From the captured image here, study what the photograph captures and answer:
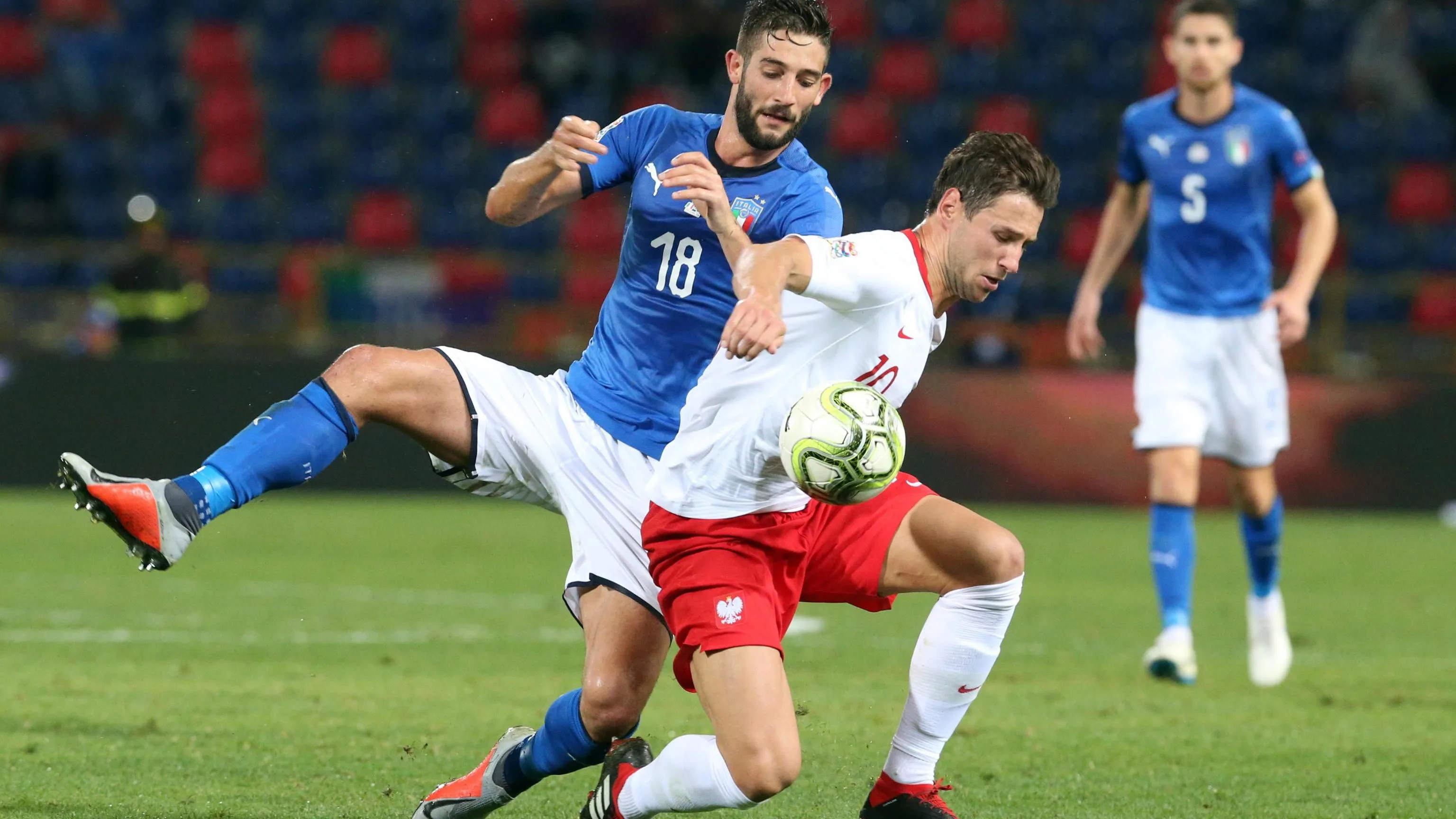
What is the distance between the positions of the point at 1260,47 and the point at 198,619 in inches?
572

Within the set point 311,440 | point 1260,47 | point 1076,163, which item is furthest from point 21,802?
point 1260,47

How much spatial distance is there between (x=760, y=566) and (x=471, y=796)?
96cm

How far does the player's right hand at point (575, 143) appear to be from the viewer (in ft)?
14.7

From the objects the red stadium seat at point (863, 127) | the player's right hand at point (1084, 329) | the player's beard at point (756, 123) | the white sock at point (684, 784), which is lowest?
the white sock at point (684, 784)

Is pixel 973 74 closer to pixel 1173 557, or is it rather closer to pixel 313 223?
pixel 313 223

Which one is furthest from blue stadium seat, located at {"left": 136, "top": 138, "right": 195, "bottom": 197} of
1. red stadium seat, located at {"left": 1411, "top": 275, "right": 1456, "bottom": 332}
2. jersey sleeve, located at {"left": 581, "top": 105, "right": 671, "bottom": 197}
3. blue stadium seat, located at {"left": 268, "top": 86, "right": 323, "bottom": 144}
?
jersey sleeve, located at {"left": 581, "top": 105, "right": 671, "bottom": 197}

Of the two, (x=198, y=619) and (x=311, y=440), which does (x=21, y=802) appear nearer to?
(x=311, y=440)

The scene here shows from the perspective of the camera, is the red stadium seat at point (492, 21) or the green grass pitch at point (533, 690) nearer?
the green grass pitch at point (533, 690)

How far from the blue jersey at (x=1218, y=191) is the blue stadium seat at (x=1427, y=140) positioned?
11698 millimetres

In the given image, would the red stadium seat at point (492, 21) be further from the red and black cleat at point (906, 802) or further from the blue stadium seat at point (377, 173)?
the red and black cleat at point (906, 802)

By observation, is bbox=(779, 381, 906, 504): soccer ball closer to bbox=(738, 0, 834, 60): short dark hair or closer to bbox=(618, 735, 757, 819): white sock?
bbox=(618, 735, 757, 819): white sock

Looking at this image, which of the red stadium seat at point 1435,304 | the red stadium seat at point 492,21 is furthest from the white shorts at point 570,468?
the red stadium seat at point 492,21

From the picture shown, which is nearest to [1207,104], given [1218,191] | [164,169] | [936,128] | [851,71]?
[1218,191]

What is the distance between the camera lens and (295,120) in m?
19.5
